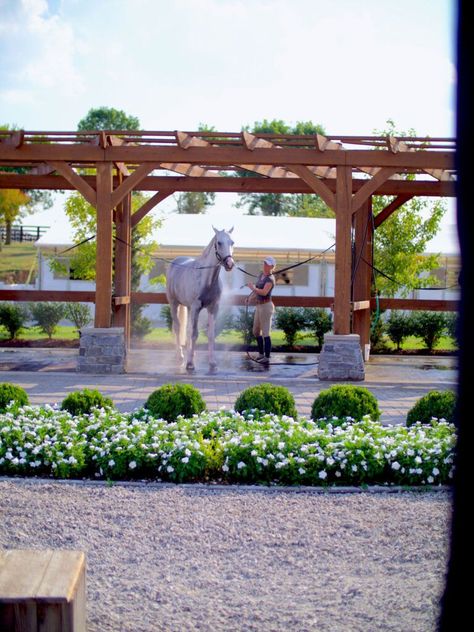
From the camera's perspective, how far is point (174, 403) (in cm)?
866

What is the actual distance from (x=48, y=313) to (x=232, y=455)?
15.5 meters

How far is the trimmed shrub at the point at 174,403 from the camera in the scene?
862cm

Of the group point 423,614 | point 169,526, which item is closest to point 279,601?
point 423,614

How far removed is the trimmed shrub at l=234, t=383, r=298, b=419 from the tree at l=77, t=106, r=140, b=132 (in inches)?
2141

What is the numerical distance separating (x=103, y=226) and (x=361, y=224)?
5123mm

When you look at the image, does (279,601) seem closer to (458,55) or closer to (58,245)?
(458,55)

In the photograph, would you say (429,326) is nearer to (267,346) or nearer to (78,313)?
(267,346)

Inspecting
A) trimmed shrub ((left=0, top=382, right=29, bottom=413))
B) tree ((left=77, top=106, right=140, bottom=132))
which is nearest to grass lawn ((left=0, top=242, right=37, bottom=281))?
tree ((left=77, top=106, right=140, bottom=132))

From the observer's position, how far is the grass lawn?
46500mm

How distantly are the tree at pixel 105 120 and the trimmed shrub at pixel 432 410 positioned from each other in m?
54.8

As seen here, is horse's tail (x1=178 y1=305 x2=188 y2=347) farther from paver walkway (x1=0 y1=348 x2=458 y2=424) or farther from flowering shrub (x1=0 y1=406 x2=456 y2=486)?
flowering shrub (x1=0 y1=406 x2=456 y2=486)

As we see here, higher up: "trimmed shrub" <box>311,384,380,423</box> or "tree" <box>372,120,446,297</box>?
"tree" <box>372,120,446,297</box>

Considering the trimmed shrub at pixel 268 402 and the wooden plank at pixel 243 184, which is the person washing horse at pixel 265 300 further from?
the trimmed shrub at pixel 268 402

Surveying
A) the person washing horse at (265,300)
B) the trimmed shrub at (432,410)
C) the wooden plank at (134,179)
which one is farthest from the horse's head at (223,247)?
the trimmed shrub at (432,410)
